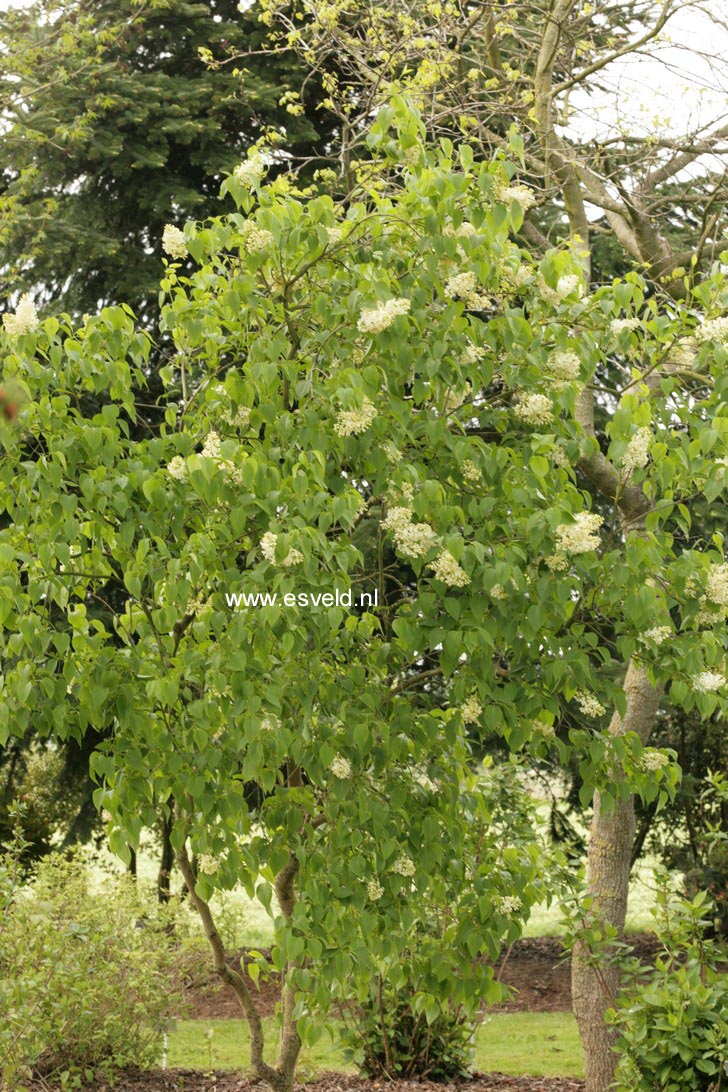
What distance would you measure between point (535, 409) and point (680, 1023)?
94.9 inches

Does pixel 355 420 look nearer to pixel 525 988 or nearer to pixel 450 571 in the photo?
pixel 450 571

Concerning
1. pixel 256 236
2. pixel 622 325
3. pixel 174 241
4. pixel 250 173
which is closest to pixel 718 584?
pixel 622 325

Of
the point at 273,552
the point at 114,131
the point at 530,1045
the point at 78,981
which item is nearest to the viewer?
the point at 273,552

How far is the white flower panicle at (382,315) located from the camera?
116 inches

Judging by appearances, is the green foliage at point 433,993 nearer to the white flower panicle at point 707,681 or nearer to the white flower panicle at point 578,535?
the white flower panicle at point 707,681

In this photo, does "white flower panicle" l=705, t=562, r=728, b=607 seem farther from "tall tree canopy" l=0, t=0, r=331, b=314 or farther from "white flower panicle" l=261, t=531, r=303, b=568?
"tall tree canopy" l=0, t=0, r=331, b=314

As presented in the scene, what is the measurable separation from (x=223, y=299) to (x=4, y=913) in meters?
3.16

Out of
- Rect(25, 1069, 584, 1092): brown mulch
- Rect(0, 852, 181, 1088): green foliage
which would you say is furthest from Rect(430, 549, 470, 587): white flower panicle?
Rect(25, 1069, 584, 1092): brown mulch

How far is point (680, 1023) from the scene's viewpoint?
162 inches

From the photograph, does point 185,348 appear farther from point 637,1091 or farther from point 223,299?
point 637,1091

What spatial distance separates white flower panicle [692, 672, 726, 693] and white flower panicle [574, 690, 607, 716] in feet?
0.91

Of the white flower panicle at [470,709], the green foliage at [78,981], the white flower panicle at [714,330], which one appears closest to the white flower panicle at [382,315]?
the white flower panicle at [714,330]

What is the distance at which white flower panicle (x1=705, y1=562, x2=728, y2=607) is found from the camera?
3109mm

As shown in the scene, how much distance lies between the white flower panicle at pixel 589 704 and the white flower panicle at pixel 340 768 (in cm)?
71
